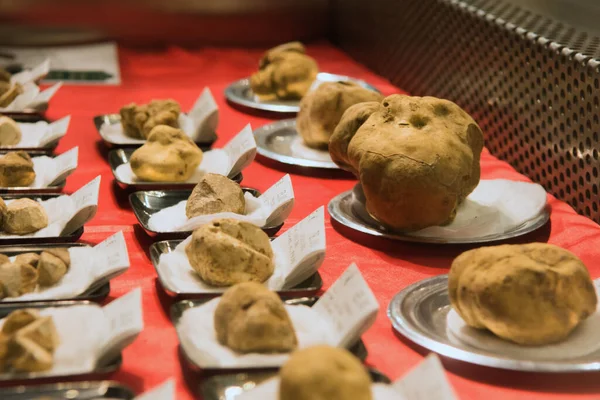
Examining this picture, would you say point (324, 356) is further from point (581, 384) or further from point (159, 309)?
point (159, 309)

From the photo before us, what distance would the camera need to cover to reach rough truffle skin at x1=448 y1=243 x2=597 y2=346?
52.0 inches

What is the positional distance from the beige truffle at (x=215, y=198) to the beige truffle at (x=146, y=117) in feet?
2.11

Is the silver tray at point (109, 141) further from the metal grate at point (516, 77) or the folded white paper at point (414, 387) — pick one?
the folded white paper at point (414, 387)

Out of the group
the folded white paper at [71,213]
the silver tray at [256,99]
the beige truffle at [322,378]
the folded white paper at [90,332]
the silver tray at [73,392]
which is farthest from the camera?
the silver tray at [256,99]

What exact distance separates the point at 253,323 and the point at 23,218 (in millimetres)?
727

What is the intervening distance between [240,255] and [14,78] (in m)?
1.95

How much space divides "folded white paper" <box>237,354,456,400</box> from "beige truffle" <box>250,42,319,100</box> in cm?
196

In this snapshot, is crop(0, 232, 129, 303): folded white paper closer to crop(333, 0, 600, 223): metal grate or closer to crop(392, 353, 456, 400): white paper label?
crop(392, 353, 456, 400): white paper label

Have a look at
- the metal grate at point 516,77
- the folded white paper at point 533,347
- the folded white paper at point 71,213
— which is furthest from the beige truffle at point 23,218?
the metal grate at point 516,77

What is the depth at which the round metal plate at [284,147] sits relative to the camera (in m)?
2.38

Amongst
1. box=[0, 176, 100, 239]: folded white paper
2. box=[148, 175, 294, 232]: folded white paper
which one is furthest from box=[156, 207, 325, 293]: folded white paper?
box=[0, 176, 100, 239]: folded white paper

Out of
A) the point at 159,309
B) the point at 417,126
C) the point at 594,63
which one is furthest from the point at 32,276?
the point at 594,63

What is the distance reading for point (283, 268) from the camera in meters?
1.61

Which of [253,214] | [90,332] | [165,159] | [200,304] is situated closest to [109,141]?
[165,159]
